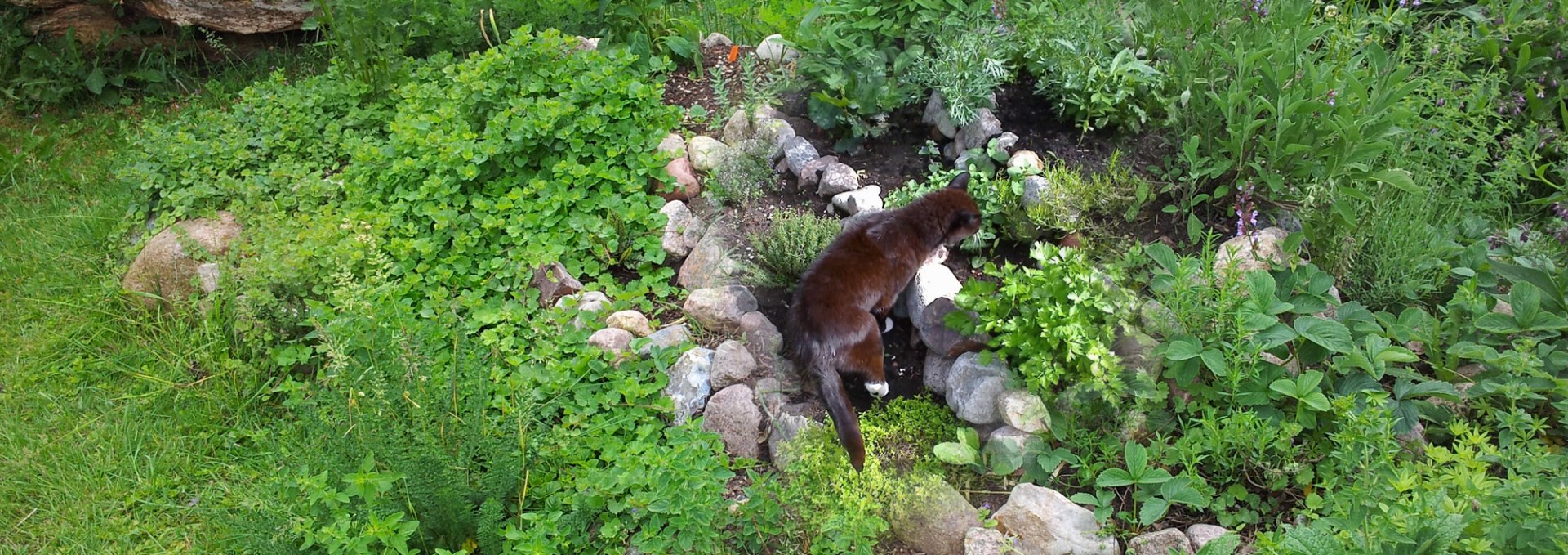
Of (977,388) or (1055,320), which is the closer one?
(1055,320)

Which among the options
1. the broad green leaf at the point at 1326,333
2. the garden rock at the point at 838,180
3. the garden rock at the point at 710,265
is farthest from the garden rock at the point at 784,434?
the broad green leaf at the point at 1326,333

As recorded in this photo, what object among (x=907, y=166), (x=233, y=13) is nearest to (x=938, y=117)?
(x=907, y=166)

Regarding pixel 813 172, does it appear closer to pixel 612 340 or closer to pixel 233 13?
pixel 612 340

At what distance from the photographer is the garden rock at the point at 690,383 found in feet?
12.4

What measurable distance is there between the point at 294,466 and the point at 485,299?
119 centimetres

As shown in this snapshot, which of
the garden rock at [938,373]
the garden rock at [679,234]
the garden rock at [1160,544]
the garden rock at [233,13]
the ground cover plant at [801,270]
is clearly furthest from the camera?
the garden rock at [233,13]

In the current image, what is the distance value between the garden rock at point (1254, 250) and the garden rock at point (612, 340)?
2.27m

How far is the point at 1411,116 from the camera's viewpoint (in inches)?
150

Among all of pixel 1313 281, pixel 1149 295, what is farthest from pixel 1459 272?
pixel 1149 295

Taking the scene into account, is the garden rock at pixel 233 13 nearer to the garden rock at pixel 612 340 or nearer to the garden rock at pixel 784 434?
the garden rock at pixel 612 340

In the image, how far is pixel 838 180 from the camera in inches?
173

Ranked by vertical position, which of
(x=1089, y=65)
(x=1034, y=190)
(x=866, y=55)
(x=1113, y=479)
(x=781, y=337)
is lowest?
(x=781, y=337)

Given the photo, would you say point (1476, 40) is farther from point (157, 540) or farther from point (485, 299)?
point (157, 540)

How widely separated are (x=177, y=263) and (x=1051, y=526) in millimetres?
4210
